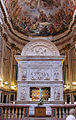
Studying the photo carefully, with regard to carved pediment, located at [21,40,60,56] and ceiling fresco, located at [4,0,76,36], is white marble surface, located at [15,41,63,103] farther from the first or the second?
ceiling fresco, located at [4,0,76,36]

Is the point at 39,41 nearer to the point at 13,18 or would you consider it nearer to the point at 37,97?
the point at 37,97

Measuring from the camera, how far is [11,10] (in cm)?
2588

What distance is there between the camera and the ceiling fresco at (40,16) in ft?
87.6

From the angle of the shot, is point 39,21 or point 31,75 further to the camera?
point 39,21

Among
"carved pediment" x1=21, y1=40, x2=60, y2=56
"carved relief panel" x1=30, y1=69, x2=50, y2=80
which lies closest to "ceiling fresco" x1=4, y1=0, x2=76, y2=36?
"carved pediment" x1=21, y1=40, x2=60, y2=56

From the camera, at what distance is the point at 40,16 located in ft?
100

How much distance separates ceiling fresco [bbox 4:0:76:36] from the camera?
1051 inches

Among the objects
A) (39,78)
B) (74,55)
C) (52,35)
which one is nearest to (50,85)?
(39,78)

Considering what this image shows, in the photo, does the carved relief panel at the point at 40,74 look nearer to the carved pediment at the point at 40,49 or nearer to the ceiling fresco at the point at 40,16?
the carved pediment at the point at 40,49

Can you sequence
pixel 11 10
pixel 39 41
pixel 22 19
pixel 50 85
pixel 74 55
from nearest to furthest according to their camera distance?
pixel 50 85
pixel 39 41
pixel 74 55
pixel 11 10
pixel 22 19

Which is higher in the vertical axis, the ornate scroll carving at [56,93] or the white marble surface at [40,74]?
the white marble surface at [40,74]

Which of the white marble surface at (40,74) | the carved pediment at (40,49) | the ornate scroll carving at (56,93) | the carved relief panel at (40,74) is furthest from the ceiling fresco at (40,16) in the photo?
the ornate scroll carving at (56,93)

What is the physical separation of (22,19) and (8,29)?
17.4 ft

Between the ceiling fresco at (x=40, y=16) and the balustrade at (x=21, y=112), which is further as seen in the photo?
the ceiling fresco at (x=40, y=16)
